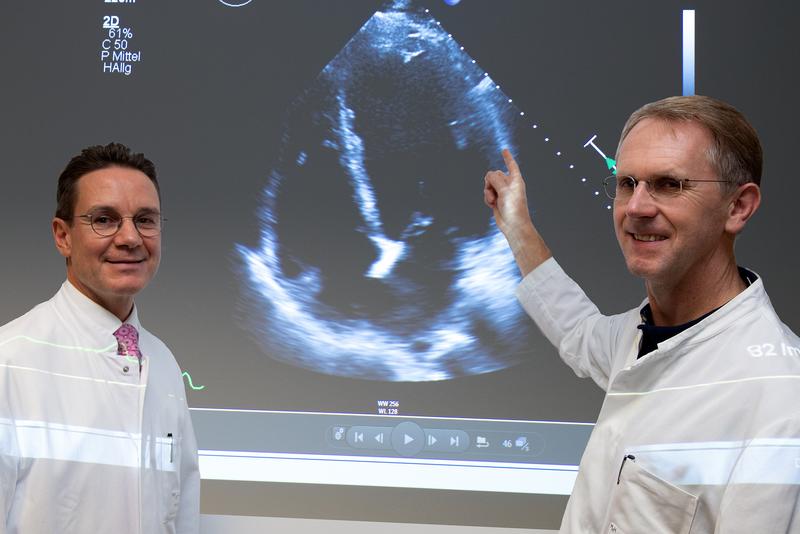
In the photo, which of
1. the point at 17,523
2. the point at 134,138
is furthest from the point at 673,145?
the point at 134,138

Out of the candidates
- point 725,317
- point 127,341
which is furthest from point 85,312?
point 725,317

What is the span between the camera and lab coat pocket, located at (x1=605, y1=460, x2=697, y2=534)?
1304 mm

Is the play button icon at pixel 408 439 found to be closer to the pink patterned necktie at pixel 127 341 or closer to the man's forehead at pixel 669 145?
the pink patterned necktie at pixel 127 341

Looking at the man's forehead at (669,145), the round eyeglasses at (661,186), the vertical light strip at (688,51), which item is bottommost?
the round eyeglasses at (661,186)

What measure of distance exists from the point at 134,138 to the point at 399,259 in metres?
0.88

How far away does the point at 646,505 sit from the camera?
1345 mm

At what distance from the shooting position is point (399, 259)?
259 cm

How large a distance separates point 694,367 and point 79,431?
1180 millimetres

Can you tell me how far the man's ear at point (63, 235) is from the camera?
187 cm

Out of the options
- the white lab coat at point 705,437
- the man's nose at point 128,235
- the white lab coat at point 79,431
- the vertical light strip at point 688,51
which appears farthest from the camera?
the vertical light strip at point 688,51

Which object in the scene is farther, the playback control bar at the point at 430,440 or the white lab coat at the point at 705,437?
the playback control bar at the point at 430,440

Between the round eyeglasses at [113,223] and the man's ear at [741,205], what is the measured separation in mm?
1171

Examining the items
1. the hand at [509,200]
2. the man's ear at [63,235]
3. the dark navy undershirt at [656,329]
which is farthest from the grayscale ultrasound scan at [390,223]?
the dark navy undershirt at [656,329]

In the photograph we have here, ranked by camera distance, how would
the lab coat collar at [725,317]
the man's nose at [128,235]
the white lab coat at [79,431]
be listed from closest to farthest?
the lab coat collar at [725,317]
the white lab coat at [79,431]
the man's nose at [128,235]
